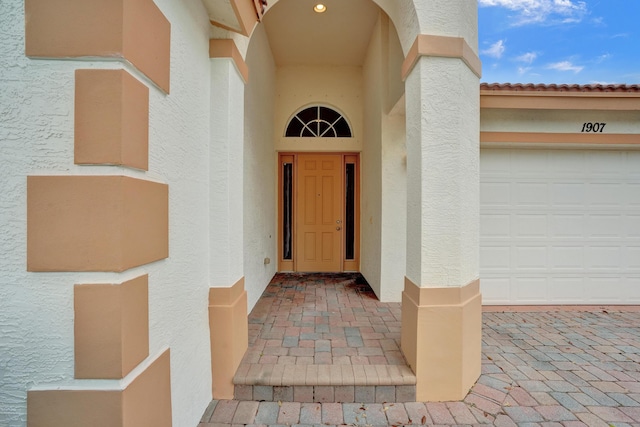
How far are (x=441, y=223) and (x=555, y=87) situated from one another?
10.2 feet

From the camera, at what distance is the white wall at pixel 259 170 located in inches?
143

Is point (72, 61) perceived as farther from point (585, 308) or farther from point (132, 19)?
point (585, 308)

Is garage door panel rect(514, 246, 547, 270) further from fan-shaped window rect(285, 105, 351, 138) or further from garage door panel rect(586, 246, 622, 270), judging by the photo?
fan-shaped window rect(285, 105, 351, 138)

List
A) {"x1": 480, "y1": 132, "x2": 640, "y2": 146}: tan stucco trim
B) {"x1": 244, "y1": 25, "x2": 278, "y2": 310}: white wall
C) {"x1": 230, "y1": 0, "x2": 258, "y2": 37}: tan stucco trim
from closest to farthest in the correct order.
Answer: {"x1": 230, "y1": 0, "x2": 258, "y2": 37}: tan stucco trim < {"x1": 244, "y1": 25, "x2": 278, "y2": 310}: white wall < {"x1": 480, "y1": 132, "x2": 640, "y2": 146}: tan stucco trim

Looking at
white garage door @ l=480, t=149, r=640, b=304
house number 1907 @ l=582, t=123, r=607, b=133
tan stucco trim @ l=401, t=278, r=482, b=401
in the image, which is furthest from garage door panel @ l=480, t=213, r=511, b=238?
tan stucco trim @ l=401, t=278, r=482, b=401

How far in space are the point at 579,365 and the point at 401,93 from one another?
11.2 ft

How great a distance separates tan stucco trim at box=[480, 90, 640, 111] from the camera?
3.66 meters

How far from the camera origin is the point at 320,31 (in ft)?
15.0

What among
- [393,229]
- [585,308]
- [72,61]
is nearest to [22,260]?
[72,61]

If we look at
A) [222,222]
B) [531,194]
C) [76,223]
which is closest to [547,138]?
[531,194]

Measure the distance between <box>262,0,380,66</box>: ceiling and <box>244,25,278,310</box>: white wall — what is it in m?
0.27

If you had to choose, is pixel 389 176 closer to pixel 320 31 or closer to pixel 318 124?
pixel 318 124

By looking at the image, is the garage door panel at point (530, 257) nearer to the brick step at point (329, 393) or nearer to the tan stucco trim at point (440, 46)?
the brick step at point (329, 393)

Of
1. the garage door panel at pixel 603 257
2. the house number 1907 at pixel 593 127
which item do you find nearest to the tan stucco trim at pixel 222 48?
the house number 1907 at pixel 593 127
